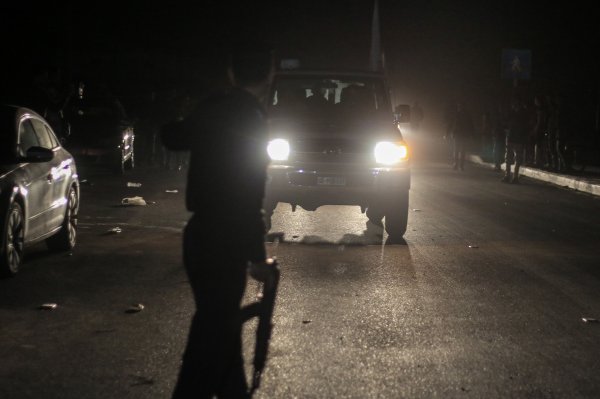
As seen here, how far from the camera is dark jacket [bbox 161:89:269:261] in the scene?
171 inches

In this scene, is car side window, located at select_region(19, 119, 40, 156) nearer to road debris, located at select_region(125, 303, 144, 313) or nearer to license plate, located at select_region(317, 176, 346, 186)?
road debris, located at select_region(125, 303, 144, 313)

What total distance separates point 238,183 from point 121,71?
4888cm

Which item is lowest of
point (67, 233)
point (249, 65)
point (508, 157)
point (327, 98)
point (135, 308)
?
point (135, 308)

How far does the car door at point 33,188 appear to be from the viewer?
31.8ft

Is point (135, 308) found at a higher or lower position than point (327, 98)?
lower

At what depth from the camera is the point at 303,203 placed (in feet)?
41.1

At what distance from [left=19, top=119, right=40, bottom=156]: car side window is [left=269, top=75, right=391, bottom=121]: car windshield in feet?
11.6

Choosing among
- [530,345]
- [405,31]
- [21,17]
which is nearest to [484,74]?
[405,31]

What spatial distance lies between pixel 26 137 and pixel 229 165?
6695 millimetres

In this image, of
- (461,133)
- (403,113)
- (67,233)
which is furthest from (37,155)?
(461,133)

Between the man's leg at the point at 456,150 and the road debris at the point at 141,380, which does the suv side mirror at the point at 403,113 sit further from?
the man's leg at the point at 456,150

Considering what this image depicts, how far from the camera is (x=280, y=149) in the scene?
12438 millimetres

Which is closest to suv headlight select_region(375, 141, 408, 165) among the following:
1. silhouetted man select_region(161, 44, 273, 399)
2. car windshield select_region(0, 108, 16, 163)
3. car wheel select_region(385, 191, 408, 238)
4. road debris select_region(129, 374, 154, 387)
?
car wheel select_region(385, 191, 408, 238)

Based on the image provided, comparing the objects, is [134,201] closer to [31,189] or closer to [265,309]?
[31,189]
